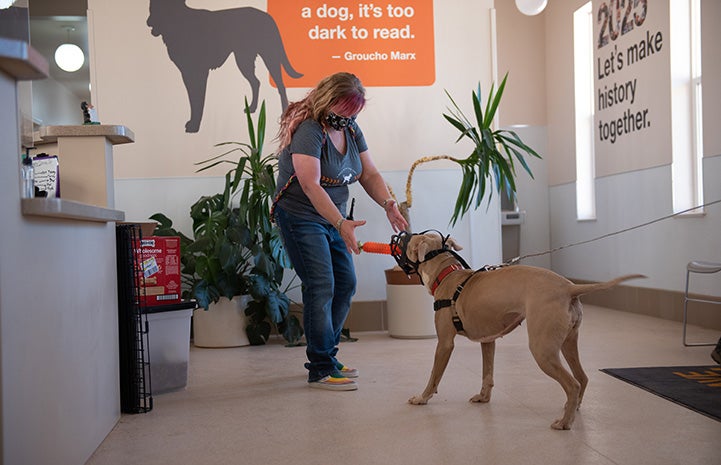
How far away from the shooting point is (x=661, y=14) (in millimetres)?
5887

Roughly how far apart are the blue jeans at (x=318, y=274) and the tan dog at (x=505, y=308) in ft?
1.62

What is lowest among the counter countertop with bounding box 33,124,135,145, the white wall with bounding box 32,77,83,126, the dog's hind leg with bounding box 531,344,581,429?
the dog's hind leg with bounding box 531,344,581,429

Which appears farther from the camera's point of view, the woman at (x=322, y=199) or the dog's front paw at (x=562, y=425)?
the woman at (x=322, y=199)

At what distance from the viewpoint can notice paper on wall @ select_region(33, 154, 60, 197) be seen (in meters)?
2.71

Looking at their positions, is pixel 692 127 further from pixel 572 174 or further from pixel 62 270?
pixel 62 270

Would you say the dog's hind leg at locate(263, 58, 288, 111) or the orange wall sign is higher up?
the orange wall sign

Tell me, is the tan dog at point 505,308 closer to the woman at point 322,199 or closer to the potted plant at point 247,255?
the woman at point 322,199

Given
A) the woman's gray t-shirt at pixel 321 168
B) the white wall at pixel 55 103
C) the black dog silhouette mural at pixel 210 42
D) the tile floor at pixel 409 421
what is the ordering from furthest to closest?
the white wall at pixel 55 103 < the black dog silhouette mural at pixel 210 42 < the woman's gray t-shirt at pixel 321 168 < the tile floor at pixel 409 421

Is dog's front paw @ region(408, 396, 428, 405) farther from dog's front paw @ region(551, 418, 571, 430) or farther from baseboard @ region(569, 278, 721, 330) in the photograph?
baseboard @ region(569, 278, 721, 330)

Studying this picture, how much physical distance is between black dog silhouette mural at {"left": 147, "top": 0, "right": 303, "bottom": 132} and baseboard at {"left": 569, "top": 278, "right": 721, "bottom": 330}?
3.39m

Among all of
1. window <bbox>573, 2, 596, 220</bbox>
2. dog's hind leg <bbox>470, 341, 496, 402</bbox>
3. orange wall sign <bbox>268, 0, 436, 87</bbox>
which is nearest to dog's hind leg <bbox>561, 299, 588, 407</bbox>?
dog's hind leg <bbox>470, 341, 496, 402</bbox>

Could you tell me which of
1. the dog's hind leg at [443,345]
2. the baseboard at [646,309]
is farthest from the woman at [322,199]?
the baseboard at [646,309]

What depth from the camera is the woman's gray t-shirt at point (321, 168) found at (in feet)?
10.6

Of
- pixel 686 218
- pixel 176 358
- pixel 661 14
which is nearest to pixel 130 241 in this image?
pixel 176 358
